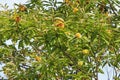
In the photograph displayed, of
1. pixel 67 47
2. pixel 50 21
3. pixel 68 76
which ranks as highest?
pixel 50 21

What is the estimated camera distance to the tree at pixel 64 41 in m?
6.49

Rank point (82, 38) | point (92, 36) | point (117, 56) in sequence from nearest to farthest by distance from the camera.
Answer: point (82, 38) < point (92, 36) < point (117, 56)

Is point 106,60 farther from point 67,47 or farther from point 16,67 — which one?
point 16,67

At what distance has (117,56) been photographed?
24.8ft

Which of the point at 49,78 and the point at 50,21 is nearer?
the point at 50,21

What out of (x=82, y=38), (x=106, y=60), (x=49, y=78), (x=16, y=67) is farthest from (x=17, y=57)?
(x=82, y=38)

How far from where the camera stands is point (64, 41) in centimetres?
644

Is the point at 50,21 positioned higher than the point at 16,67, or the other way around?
the point at 50,21

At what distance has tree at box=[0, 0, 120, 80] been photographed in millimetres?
6492

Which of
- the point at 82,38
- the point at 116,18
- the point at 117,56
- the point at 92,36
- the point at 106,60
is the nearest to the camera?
the point at 82,38

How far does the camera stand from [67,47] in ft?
22.3

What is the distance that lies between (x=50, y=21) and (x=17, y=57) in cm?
237

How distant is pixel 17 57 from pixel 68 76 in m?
1.71

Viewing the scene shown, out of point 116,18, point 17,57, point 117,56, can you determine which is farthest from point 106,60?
point 17,57
